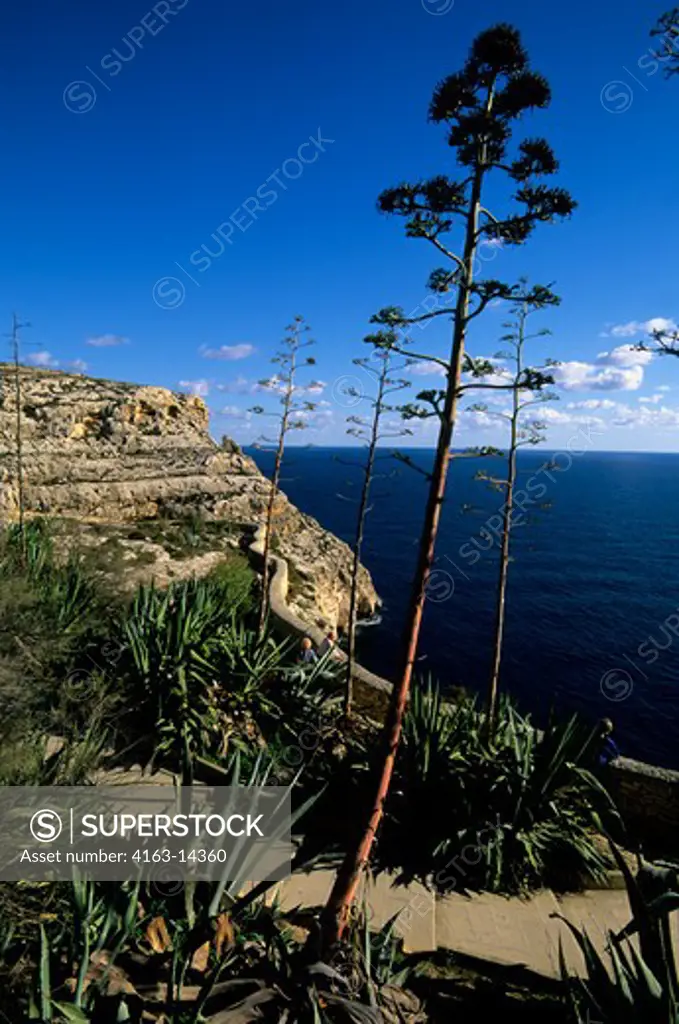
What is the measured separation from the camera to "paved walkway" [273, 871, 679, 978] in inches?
222

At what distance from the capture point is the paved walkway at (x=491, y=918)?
18.5 ft

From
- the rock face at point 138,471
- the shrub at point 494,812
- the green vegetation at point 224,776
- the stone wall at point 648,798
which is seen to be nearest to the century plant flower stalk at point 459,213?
the green vegetation at point 224,776

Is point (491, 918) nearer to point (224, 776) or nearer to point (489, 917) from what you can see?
point (489, 917)

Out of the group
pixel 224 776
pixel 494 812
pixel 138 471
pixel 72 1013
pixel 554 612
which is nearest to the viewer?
pixel 72 1013

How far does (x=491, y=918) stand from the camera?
20.3ft

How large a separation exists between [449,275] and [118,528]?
21.5 meters

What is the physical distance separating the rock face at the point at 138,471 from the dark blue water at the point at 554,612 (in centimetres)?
451

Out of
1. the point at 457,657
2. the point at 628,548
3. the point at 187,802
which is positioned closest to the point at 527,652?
the point at 457,657

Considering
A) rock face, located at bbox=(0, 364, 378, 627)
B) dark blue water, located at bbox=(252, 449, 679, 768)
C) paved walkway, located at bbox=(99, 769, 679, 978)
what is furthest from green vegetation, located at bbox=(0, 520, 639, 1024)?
rock face, located at bbox=(0, 364, 378, 627)

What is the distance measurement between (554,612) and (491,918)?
36692 millimetres

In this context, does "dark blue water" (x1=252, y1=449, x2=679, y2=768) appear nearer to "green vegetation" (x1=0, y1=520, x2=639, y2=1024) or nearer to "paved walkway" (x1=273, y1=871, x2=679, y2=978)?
"green vegetation" (x1=0, y1=520, x2=639, y2=1024)

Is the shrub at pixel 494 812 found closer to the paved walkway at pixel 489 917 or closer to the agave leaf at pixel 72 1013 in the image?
the paved walkway at pixel 489 917

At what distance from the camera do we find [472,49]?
4.55 metres

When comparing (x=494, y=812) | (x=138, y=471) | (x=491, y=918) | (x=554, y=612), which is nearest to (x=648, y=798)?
(x=494, y=812)
